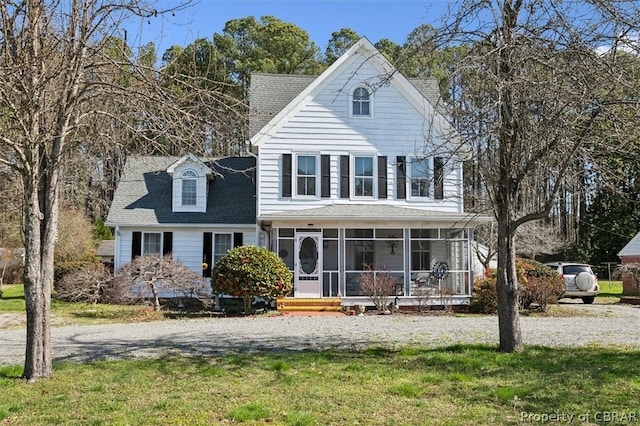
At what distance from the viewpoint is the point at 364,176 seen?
20.3 meters

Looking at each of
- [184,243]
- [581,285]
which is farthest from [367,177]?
[581,285]

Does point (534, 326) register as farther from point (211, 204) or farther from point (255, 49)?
point (255, 49)

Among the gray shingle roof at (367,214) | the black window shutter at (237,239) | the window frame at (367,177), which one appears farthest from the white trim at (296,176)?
the black window shutter at (237,239)

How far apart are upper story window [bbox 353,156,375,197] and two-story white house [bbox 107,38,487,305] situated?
0.04 m

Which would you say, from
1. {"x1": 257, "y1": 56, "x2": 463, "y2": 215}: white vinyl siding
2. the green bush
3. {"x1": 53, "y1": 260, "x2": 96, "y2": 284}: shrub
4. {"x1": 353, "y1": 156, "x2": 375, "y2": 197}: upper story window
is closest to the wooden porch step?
{"x1": 257, "y1": 56, "x2": 463, "y2": 215}: white vinyl siding

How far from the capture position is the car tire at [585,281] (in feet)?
73.5

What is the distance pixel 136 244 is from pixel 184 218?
6.50 ft

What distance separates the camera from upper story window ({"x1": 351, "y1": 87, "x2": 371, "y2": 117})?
799 inches

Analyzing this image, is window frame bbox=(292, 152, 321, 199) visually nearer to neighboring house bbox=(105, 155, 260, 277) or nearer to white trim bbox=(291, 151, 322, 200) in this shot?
white trim bbox=(291, 151, 322, 200)

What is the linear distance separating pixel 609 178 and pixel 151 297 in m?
15.8

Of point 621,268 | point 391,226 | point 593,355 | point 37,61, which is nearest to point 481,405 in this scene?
point 593,355

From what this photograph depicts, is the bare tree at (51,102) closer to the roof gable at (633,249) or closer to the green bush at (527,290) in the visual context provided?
the green bush at (527,290)

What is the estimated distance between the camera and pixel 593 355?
9.55 m

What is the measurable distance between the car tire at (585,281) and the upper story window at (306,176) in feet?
36.3
